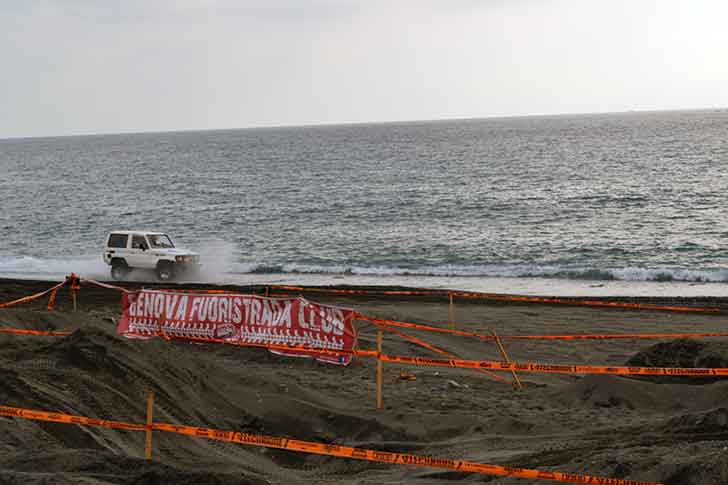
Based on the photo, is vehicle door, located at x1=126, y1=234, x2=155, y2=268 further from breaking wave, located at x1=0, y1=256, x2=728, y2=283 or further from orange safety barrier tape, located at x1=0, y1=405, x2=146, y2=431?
orange safety barrier tape, located at x1=0, y1=405, x2=146, y2=431

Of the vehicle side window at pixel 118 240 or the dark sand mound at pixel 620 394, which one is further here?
the vehicle side window at pixel 118 240

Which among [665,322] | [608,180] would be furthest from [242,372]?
A: [608,180]

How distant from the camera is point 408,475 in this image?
7.92m

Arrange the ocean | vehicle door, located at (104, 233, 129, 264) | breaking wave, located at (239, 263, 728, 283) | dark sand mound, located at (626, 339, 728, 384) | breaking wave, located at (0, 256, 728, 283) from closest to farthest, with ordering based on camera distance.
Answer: dark sand mound, located at (626, 339, 728, 384), vehicle door, located at (104, 233, 129, 264), breaking wave, located at (239, 263, 728, 283), breaking wave, located at (0, 256, 728, 283), the ocean

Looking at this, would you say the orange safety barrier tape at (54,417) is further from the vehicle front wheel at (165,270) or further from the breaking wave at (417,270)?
the breaking wave at (417,270)

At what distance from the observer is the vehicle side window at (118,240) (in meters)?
27.1

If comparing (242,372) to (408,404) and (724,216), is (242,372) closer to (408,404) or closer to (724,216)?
(408,404)

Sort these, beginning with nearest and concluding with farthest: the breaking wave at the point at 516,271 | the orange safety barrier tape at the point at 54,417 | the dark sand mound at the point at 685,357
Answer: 1. the orange safety barrier tape at the point at 54,417
2. the dark sand mound at the point at 685,357
3. the breaking wave at the point at 516,271

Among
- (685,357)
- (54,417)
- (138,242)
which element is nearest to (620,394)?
(685,357)

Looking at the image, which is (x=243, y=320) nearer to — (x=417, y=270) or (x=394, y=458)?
(x=394, y=458)

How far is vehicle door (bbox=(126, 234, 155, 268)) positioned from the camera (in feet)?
87.6

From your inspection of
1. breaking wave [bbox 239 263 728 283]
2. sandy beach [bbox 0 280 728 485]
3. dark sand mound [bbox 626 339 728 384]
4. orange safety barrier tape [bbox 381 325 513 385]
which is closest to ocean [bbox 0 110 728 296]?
breaking wave [bbox 239 263 728 283]

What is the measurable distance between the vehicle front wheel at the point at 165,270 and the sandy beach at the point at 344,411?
411 inches

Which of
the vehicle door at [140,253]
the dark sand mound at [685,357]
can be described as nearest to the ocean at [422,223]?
the vehicle door at [140,253]
